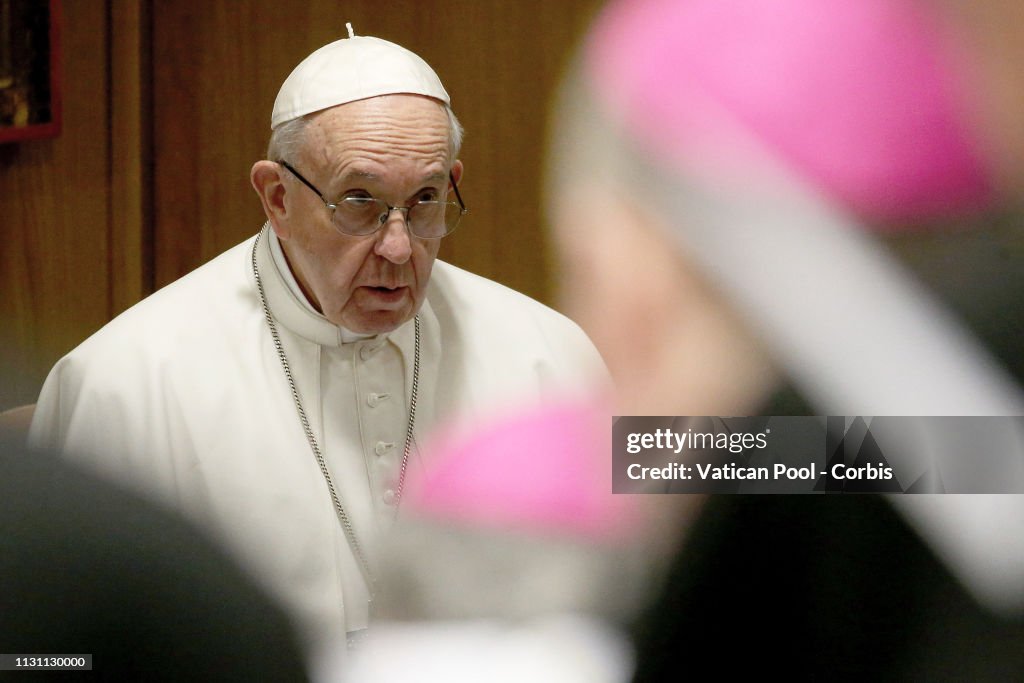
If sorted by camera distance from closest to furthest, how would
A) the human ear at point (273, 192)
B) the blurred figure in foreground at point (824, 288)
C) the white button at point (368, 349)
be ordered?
the blurred figure in foreground at point (824, 288)
the human ear at point (273, 192)
the white button at point (368, 349)

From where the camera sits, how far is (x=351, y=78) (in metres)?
1.13

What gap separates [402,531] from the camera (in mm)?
1172

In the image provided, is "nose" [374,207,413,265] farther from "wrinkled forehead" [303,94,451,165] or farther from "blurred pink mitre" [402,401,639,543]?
"blurred pink mitre" [402,401,639,543]

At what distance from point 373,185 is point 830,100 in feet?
1.51

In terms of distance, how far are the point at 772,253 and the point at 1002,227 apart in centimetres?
21

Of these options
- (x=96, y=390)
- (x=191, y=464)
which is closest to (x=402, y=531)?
(x=191, y=464)

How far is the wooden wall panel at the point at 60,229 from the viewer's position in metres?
1.19

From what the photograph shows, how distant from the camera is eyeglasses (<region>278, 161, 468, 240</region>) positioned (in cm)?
110

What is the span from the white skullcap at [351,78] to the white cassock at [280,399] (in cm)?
18

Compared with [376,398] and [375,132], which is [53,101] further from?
[376,398]

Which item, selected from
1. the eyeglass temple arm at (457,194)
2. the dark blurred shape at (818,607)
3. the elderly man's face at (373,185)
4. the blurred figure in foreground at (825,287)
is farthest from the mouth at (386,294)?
the dark blurred shape at (818,607)

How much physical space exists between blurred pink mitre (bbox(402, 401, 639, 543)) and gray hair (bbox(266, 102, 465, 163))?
304 millimetres

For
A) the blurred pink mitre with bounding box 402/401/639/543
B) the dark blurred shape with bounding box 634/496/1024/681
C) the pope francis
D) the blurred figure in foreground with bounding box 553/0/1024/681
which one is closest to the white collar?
the pope francis

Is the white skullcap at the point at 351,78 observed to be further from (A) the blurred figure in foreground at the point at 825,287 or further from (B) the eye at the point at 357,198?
(A) the blurred figure in foreground at the point at 825,287
